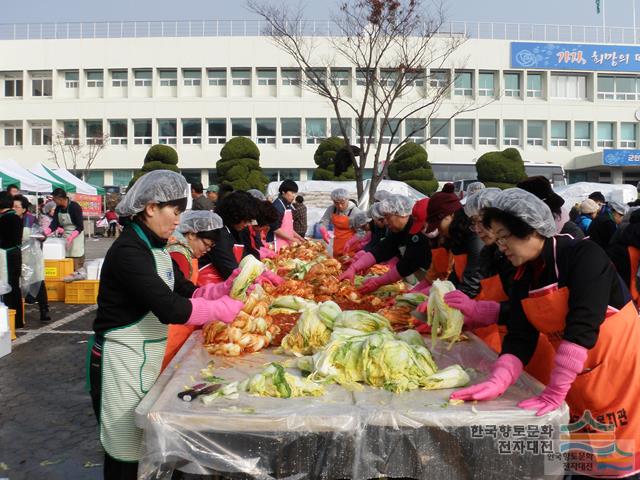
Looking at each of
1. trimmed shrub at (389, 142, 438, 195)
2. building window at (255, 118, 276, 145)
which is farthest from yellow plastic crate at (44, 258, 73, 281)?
building window at (255, 118, 276, 145)

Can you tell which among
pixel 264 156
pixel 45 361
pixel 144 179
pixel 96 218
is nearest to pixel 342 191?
pixel 45 361

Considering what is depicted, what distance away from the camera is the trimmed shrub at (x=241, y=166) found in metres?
A: 30.8

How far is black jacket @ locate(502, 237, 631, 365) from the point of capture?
208 centimetres

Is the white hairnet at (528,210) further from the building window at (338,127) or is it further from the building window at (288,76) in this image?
the building window at (288,76)

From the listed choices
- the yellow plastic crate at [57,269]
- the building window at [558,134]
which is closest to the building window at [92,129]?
the building window at [558,134]

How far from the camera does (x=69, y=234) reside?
10.7 m

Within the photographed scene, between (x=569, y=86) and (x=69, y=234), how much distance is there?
39845 mm

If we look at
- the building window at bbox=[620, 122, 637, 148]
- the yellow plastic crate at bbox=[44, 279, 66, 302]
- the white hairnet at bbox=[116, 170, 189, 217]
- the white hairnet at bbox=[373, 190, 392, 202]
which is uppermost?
the building window at bbox=[620, 122, 637, 148]

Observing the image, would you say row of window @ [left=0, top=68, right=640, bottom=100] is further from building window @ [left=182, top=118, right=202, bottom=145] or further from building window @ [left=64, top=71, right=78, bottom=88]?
building window @ [left=182, top=118, right=202, bottom=145]

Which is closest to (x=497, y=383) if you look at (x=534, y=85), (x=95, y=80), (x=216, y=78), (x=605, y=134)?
(x=216, y=78)

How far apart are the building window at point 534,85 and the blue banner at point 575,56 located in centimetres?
84

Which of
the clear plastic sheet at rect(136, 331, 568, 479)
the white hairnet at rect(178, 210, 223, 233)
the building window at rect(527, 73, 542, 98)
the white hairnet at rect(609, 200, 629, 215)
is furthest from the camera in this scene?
the building window at rect(527, 73, 542, 98)

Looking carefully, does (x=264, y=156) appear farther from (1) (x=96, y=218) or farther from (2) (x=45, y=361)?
(2) (x=45, y=361)

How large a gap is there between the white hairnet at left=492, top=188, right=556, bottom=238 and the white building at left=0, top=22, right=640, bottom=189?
125 ft
